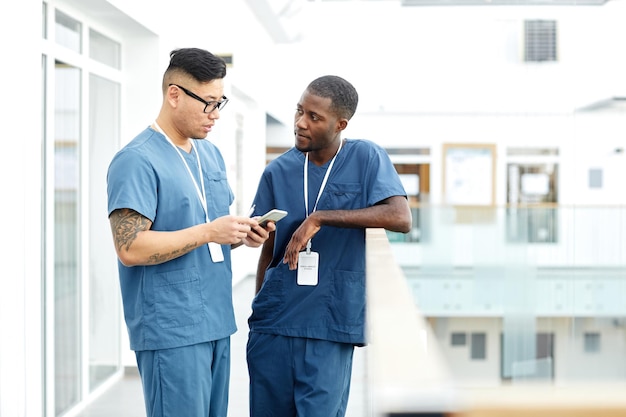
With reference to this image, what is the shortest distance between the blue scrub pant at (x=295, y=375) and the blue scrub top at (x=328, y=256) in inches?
1.4

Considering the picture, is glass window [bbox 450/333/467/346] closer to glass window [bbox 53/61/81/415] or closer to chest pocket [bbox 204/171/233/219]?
glass window [bbox 53/61/81/415]

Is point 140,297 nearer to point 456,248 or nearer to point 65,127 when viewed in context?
point 65,127

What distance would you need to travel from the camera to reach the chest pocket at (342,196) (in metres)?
2.38

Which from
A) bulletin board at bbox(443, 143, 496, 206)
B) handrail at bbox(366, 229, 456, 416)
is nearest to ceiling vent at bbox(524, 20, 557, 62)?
bulletin board at bbox(443, 143, 496, 206)

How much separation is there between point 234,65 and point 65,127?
5.16 m

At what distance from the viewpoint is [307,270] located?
2334mm

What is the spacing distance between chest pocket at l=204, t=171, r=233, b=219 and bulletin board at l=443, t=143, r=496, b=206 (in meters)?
13.0

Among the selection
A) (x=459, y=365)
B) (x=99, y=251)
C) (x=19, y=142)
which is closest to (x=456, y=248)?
(x=459, y=365)

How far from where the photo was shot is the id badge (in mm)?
2330

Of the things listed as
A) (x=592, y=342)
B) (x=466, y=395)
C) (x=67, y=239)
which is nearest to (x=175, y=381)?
(x=466, y=395)

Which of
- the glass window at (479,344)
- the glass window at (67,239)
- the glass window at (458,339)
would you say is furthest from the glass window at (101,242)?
the glass window at (458,339)

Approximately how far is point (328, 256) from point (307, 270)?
84 mm

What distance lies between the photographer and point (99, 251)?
448 cm

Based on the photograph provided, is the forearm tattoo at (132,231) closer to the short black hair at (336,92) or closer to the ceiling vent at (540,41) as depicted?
the short black hair at (336,92)
